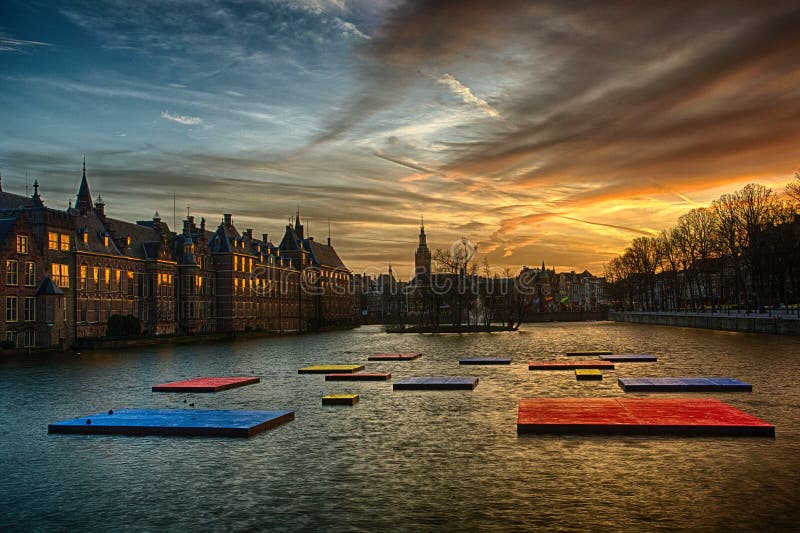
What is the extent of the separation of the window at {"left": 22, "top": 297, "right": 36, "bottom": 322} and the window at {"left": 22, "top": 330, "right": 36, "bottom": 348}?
1.27m

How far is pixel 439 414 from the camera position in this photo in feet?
85.5

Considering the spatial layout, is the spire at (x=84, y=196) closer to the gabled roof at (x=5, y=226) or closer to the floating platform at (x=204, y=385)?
the gabled roof at (x=5, y=226)

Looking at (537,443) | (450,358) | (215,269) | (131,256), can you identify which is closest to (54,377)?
(450,358)

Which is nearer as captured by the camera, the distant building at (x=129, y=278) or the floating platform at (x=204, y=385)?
the floating platform at (x=204, y=385)

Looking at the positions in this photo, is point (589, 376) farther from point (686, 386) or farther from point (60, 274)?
point (60, 274)

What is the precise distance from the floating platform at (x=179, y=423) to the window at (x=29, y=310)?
177 feet

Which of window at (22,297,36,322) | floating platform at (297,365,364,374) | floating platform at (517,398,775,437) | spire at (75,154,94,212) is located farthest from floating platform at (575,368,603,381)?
spire at (75,154,94,212)

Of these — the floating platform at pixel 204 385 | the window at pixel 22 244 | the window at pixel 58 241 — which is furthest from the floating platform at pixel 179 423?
the window at pixel 58 241

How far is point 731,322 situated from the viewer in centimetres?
9975

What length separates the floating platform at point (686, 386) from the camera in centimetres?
3066

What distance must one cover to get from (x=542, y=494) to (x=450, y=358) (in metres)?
41.9

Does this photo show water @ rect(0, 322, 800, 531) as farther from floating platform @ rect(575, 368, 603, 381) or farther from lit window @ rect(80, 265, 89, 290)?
lit window @ rect(80, 265, 89, 290)

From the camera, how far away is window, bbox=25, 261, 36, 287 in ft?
241

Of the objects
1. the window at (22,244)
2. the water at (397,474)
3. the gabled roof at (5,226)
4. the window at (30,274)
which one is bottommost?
the water at (397,474)
